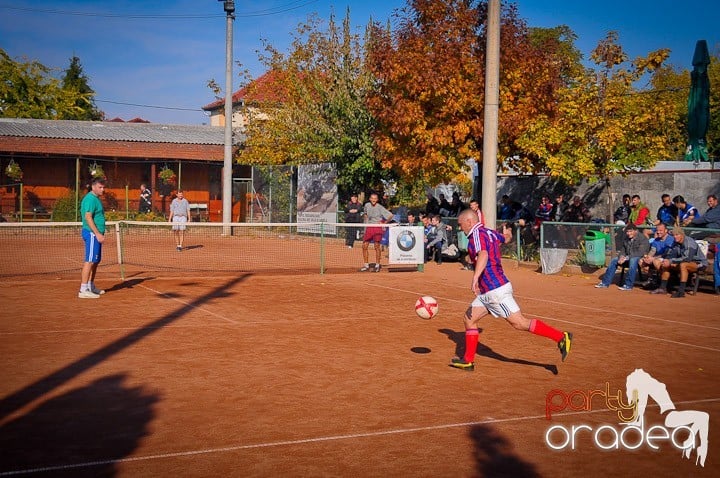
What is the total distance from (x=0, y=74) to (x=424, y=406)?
184ft

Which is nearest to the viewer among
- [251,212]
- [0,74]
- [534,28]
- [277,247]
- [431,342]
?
[431,342]

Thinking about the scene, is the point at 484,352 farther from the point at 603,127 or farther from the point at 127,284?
the point at 603,127

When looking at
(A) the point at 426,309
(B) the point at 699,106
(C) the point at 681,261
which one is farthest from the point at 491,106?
(A) the point at 426,309

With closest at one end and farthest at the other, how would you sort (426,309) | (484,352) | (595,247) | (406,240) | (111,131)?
(426,309), (484,352), (595,247), (406,240), (111,131)

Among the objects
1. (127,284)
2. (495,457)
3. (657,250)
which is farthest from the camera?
(657,250)

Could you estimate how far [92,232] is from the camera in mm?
14852

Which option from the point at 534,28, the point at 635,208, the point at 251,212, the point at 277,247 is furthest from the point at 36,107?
the point at 635,208

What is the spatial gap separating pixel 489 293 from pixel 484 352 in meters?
1.74

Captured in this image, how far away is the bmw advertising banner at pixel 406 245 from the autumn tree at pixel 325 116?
11093 mm

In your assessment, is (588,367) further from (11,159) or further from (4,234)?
(11,159)

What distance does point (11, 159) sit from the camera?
39.8 m

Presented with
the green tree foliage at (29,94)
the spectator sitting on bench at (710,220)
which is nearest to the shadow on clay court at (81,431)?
the spectator sitting on bench at (710,220)

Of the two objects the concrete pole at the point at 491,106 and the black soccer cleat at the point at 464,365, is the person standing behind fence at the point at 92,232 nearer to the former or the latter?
the black soccer cleat at the point at 464,365

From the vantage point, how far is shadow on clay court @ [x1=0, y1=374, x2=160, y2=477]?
5988 mm
